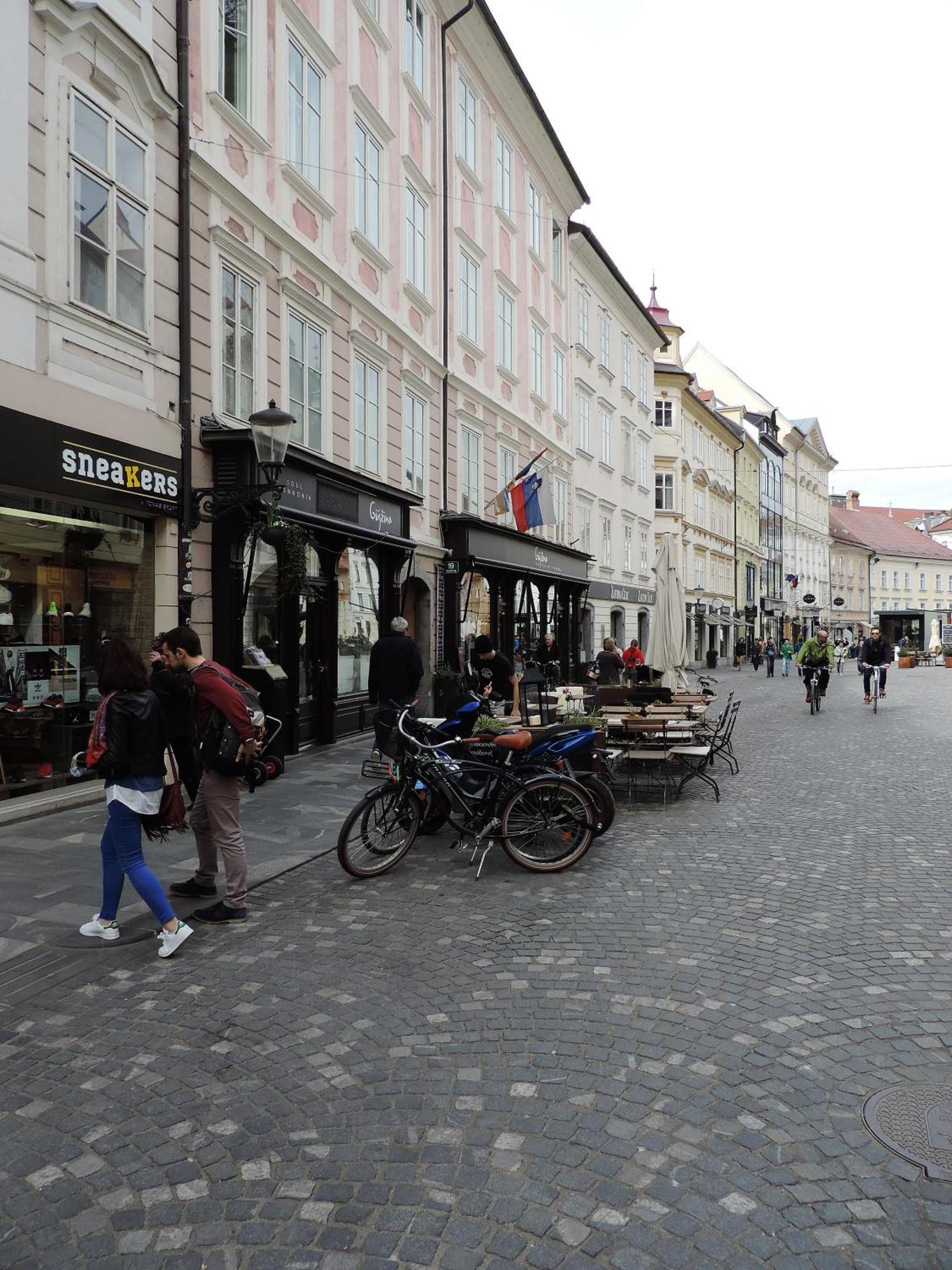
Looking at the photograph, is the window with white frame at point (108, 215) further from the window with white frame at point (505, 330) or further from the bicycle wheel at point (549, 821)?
the window with white frame at point (505, 330)

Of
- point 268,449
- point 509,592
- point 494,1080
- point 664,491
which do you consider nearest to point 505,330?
point 509,592

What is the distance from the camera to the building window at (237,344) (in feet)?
37.3

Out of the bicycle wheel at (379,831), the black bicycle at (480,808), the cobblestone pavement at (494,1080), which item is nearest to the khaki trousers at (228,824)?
the cobblestone pavement at (494,1080)

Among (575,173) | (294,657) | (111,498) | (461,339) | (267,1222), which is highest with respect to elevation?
(575,173)

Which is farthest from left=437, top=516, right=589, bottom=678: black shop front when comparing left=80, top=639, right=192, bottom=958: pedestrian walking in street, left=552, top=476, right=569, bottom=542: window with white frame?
left=80, top=639, right=192, bottom=958: pedestrian walking in street

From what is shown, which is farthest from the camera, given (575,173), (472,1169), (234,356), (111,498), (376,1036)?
(575,173)

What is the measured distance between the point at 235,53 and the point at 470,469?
9.82m

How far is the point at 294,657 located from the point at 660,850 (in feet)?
21.2

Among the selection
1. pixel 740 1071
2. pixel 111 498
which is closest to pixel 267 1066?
pixel 740 1071

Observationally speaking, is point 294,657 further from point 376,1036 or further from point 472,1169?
point 472,1169

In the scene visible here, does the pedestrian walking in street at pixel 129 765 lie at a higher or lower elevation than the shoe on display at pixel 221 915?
higher

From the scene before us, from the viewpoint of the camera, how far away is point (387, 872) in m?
A: 6.81

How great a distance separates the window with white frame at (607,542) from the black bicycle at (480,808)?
25.1 m

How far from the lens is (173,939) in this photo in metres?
5.02
